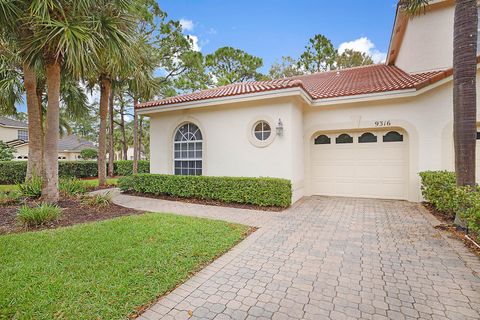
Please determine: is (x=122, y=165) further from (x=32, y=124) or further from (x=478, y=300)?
(x=478, y=300)

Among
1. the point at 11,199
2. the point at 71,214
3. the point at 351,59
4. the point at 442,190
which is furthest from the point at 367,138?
the point at 351,59

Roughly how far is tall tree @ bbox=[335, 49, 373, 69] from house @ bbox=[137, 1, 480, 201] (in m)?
15.0

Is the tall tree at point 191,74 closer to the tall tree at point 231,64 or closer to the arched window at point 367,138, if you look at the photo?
the tall tree at point 231,64

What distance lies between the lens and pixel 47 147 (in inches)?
297

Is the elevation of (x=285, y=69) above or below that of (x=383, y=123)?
above

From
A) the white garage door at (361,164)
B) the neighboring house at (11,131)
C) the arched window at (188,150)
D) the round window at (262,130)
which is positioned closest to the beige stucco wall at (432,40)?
the white garage door at (361,164)

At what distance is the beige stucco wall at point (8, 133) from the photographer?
28.4m

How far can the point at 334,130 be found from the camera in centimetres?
994

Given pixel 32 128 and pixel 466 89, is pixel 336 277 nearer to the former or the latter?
pixel 466 89

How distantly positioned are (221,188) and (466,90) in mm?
7195

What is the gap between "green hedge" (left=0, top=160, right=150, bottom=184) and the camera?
15898 millimetres

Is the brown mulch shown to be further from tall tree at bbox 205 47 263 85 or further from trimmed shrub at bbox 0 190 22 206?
tall tree at bbox 205 47 263 85

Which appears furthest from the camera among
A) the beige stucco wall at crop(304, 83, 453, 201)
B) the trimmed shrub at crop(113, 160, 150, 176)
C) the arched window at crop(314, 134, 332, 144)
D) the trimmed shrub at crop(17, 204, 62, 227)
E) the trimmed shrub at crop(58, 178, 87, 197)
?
the trimmed shrub at crop(113, 160, 150, 176)

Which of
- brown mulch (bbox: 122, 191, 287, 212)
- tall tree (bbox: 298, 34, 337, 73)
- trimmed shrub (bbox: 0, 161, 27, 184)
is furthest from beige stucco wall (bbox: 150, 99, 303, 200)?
tall tree (bbox: 298, 34, 337, 73)
